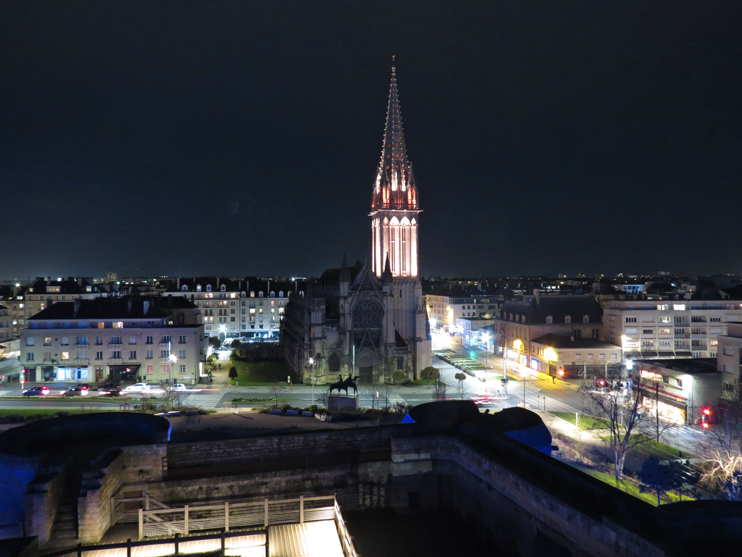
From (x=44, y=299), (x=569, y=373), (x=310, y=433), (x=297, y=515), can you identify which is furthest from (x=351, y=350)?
(x=44, y=299)

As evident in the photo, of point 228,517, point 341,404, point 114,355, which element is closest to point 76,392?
point 114,355

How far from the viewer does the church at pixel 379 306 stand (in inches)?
2509

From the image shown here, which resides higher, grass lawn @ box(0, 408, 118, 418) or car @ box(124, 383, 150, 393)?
grass lawn @ box(0, 408, 118, 418)

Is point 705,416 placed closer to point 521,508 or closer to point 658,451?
point 658,451

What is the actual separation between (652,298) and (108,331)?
80.1 meters

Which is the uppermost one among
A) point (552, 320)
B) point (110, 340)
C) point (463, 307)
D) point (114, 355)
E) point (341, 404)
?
point (463, 307)

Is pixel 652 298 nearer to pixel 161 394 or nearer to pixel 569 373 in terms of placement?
Result: pixel 569 373

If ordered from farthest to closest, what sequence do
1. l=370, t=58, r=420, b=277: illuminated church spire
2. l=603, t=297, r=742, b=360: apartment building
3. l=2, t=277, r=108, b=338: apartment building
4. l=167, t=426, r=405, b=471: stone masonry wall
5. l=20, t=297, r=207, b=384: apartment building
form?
1. l=2, t=277, r=108, b=338: apartment building
2. l=370, t=58, r=420, b=277: illuminated church spire
3. l=603, t=297, r=742, b=360: apartment building
4. l=20, t=297, r=207, b=384: apartment building
5. l=167, t=426, r=405, b=471: stone masonry wall

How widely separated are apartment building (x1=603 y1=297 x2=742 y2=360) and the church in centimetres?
3122

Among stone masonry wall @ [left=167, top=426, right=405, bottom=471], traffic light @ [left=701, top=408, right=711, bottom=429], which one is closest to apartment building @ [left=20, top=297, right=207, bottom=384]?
stone masonry wall @ [left=167, top=426, right=405, bottom=471]

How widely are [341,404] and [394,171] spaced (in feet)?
131

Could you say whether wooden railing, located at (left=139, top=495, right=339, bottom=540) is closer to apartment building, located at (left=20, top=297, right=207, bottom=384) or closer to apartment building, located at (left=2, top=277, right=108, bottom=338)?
apartment building, located at (left=20, top=297, right=207, bottom=384)

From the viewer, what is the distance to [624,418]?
131 ft

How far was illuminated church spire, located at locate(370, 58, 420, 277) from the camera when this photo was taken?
7262 cm
